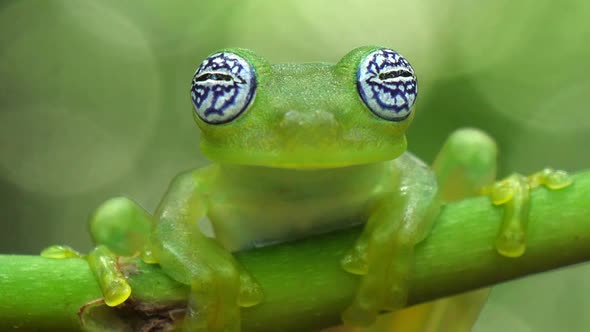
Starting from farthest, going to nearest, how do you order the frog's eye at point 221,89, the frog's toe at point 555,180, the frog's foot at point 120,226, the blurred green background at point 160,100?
the blurred green background at point 160,100 → the frog's foot at point 120,226 → the frog's eye at point 221,89 → the frog's toe at point 555,180

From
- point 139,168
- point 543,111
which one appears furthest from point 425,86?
point 139,168

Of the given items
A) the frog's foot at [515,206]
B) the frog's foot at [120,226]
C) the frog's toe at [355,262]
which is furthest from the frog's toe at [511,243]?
the frog's foot at [120,226]

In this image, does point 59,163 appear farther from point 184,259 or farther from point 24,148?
point 184,259

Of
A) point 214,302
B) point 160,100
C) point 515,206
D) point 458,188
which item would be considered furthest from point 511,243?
point 160,100

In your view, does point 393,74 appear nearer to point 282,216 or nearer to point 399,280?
point 399,280

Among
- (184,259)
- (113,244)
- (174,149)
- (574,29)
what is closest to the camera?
(184,259)

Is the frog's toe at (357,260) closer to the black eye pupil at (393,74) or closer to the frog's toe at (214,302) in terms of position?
the frog's toe at (214,302)

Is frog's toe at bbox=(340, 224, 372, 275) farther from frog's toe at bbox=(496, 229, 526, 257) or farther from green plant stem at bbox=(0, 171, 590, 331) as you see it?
frog's toe at bbox=(496, 229, 526, 257)
